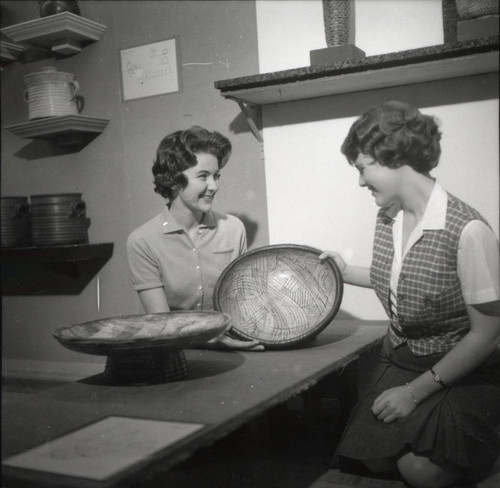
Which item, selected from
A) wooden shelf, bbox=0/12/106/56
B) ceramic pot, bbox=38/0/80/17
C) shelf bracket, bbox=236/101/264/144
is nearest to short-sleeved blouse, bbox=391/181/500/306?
shelf bracket, bbox=236/101/264/144

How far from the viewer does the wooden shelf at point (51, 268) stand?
6.62 ft

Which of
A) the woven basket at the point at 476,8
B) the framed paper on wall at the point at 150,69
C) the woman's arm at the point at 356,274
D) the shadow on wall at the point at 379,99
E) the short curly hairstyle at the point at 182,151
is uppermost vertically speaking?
the framed paper on wall at the point at 150,69

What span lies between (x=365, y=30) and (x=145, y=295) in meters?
1.04

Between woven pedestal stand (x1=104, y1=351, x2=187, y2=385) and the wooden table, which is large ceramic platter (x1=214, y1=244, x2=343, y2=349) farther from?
woven pedestal stand (x1=104, y1=351, x2=187, y2=385)

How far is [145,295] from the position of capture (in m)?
1.81

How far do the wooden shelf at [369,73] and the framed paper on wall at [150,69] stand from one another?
352 mm

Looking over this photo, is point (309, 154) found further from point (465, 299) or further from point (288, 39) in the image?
point (465, 299)

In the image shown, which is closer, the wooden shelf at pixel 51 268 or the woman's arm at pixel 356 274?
the woman's arm at pixel 356 274

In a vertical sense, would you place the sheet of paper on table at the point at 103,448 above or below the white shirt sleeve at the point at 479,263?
below

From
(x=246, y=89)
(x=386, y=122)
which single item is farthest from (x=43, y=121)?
(x=386, y=122)

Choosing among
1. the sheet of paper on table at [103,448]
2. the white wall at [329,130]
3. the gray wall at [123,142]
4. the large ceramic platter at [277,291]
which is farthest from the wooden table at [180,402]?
the gray wall at [123,142]

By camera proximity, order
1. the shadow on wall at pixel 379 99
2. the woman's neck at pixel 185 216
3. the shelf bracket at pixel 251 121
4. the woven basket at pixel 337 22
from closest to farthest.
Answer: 1. the shadow on wall at pixel 379 99
2. the woven basket at pixel 337 22
3. the woman's neck at pixel 185 216
4. the shelf bracket at pixel 251 121

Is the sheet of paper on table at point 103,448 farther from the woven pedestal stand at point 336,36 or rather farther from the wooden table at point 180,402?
the woven pedestal stand at point 336,36

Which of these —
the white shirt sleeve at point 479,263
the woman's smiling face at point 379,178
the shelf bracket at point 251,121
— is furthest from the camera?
the shelf bracket at point 251,121
